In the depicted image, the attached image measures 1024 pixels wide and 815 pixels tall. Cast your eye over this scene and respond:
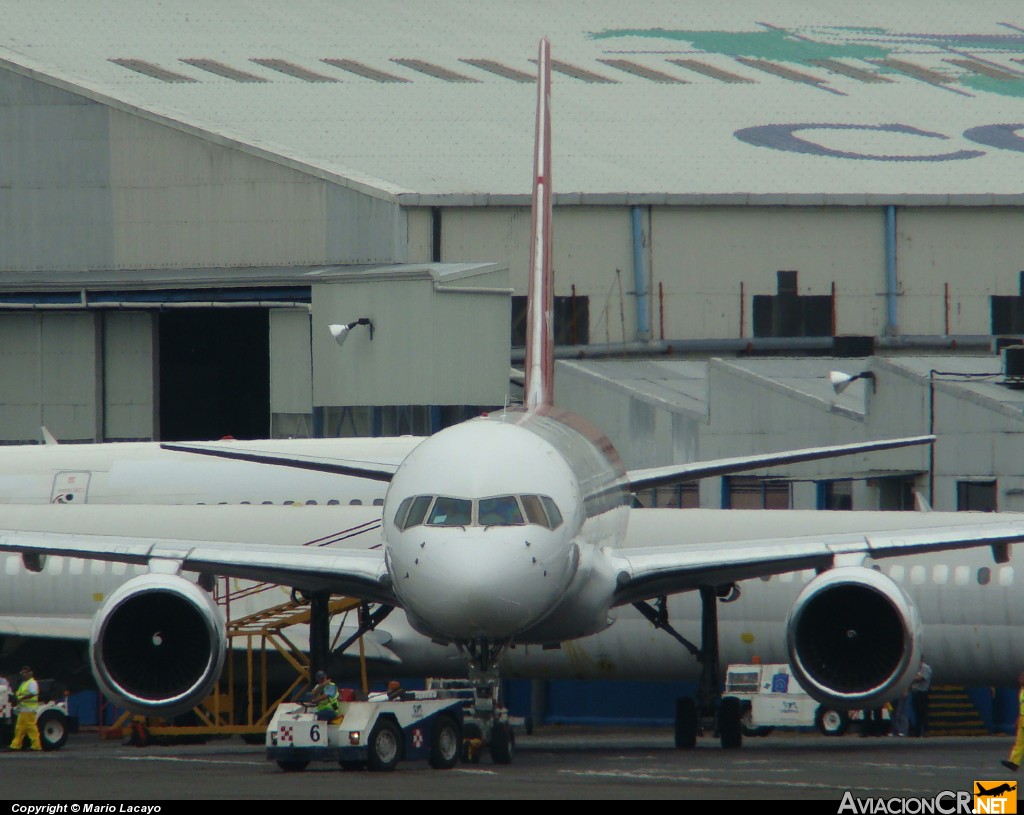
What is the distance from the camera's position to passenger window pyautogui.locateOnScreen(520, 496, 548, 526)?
2430cm

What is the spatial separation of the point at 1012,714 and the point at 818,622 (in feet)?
47.3

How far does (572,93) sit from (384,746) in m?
41.8

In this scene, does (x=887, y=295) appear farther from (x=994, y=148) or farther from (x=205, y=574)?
(x=205, y=574)

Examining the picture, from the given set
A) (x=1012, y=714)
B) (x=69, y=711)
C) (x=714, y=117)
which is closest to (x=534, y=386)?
(x=1012, y=714)

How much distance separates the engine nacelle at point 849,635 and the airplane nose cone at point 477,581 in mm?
3802

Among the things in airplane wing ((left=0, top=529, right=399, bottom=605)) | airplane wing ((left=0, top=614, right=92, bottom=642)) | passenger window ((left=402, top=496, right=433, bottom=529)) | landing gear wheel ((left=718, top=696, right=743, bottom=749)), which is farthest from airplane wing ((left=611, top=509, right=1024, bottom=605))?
airplane wing ((left=0, top=614, right=92, bottom=642))

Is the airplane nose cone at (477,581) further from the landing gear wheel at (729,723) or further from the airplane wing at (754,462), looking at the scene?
the landing gear wheel at (729,723)

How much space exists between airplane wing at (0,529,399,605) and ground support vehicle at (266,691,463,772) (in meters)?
1.60

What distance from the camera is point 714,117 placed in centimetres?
6406

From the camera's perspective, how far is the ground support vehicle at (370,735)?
25266 mm

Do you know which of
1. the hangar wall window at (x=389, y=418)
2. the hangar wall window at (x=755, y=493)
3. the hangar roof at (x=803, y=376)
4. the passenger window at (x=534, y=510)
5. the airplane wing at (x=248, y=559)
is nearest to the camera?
the passenger window at (x=534, y=510)

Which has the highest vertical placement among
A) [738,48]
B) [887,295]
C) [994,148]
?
[738,48]

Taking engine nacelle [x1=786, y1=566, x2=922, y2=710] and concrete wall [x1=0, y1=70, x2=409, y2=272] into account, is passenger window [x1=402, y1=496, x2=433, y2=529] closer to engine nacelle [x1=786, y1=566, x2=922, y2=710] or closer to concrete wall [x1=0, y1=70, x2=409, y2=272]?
engine nacelle [x1=786, y1=566, x2=922, y2=710]

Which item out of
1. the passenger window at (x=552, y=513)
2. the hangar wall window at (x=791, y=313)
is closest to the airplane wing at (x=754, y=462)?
the passenger window at (x=552, y=513)
